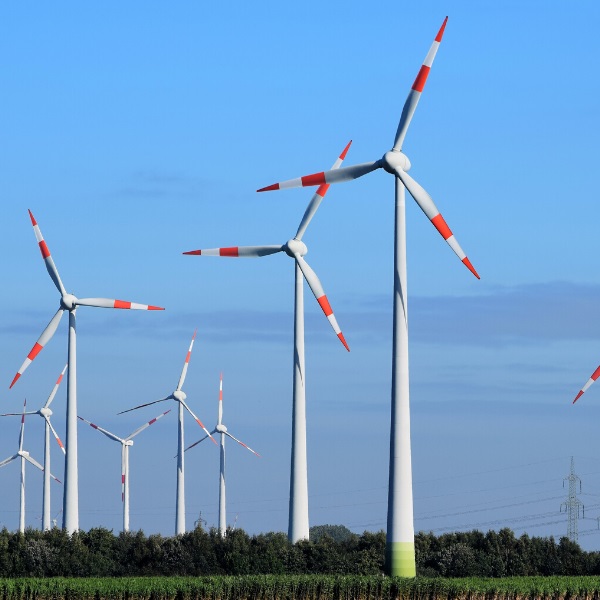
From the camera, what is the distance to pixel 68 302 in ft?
402

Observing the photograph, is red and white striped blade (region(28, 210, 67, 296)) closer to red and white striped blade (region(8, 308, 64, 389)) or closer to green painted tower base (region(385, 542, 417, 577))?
red and white striped blade (region(8, 308, 64, 389))

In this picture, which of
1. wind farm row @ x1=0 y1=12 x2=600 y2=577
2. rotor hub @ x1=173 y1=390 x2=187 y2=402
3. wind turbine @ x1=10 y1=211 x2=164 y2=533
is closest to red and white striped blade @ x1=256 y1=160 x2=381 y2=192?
wind farm row @ x1=0 y1=12 x2=600 y2=577

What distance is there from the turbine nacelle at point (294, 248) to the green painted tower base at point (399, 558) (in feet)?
122

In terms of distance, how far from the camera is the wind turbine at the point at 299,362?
4427 inches

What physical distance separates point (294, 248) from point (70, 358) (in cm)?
1892

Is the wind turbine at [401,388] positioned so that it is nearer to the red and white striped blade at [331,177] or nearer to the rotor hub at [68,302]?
the red and white striped blade at [331,177]

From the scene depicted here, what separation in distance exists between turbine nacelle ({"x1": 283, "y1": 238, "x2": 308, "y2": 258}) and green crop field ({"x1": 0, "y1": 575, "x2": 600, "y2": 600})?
89.4 feet

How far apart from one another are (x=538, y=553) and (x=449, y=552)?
505 inches

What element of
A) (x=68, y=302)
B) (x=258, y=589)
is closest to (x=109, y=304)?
(x=68, y=302)

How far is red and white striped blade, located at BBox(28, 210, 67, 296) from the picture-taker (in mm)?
123625

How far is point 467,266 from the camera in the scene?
81.8 metres

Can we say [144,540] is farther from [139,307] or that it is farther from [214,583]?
[214,583]

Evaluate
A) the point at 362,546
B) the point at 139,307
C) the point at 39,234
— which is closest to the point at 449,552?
the point at 362,546

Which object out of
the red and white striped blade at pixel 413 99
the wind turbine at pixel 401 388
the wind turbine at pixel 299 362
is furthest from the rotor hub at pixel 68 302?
the red and white striped blade at pixel 413 99
